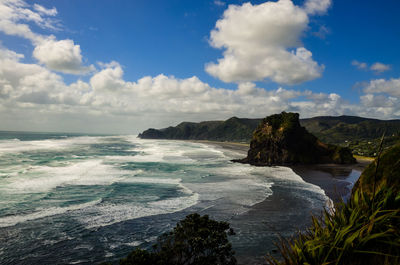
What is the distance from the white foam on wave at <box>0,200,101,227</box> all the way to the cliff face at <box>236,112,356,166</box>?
49.9 meters

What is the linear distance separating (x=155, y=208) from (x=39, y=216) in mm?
9955

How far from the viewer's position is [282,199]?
2797cm

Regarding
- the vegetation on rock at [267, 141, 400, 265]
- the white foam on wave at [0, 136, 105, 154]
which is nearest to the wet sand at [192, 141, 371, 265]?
the vegetation on rock at [267, 141, 400, 265]

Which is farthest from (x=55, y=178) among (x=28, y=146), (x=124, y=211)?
(x=28, y=146)

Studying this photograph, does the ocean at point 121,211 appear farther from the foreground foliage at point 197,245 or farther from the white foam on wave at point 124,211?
the foreground foliage at point 197,245

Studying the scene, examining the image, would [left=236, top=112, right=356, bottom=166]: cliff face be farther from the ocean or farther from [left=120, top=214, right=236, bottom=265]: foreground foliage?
[left=120, top=214, right=236, bottom=265]: foreground foliage

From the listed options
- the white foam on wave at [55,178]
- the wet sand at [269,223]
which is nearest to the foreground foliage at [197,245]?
the wet sand at [269,223]

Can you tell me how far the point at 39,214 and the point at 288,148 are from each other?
6256 cm

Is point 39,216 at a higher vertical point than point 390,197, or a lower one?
lower

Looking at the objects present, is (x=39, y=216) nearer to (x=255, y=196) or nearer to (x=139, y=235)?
(x=139, y=235)

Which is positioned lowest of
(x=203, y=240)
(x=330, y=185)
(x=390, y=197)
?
(x=330, y=185)

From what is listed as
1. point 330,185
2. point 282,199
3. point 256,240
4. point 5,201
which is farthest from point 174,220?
point 330,185

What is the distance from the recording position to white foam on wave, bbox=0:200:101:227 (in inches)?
774

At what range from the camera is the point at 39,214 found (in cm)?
2152
